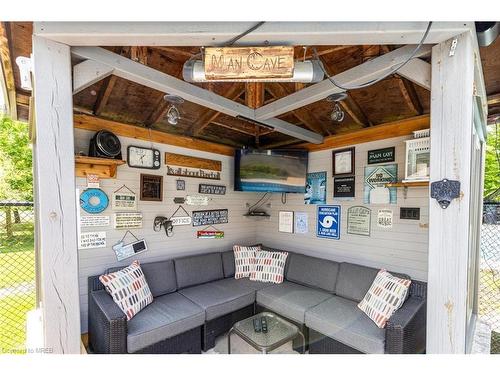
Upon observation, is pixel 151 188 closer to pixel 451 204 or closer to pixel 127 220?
pixel 127 220

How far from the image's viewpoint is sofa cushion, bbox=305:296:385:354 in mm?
2001

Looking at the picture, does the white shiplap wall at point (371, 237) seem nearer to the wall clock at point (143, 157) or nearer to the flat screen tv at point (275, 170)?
the flat screen tv at point (275, 170)

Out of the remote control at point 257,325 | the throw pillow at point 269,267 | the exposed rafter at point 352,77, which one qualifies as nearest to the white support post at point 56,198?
the remote control at point 257,325

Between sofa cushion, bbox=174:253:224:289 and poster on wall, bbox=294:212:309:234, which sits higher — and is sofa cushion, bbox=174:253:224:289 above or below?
below

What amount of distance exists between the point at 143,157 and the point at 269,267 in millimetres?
2302

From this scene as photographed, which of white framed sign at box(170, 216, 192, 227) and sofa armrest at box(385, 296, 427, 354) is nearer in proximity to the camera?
sofa armrest at box(385, 296, 427, 354)

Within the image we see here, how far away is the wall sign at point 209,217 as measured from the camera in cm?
352

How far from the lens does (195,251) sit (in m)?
3.50

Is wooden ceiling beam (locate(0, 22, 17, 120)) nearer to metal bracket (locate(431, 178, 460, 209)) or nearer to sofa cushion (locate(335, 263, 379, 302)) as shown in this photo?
metal bracket (locate(431, 178, 460, 209))

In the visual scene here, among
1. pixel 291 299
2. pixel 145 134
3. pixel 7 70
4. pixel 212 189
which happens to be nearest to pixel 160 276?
pixel 212 189

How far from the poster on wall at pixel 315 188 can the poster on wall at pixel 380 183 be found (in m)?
0.61

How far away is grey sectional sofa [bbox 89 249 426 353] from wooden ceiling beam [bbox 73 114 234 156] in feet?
5.24

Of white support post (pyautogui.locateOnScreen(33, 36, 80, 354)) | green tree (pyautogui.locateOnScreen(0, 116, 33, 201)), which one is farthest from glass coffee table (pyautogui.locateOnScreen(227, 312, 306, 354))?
green tree (pyautogui.locateOnScreen(0, 116, 33, 201))

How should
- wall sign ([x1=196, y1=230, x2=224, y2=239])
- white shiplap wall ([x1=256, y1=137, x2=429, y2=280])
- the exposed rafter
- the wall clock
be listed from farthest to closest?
1. wall sign ([x1=196, y1=230, x2=224, y2=239])
2. the wall clock
3. white shiplap wall ([x1=256, y1=137, x2=429, y2=280])
4. the exposed rafter
